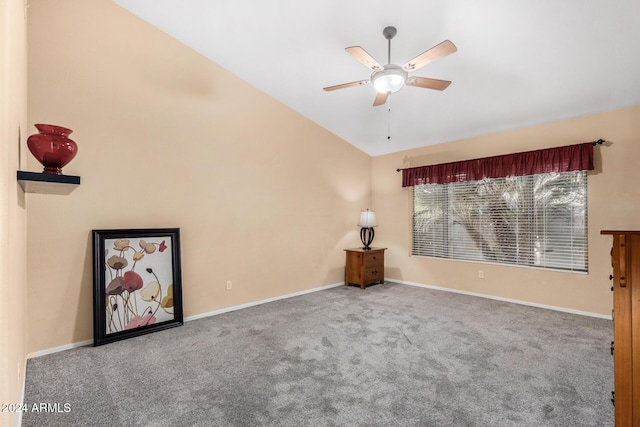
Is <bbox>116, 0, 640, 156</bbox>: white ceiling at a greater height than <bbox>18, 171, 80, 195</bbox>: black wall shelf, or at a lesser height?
greater

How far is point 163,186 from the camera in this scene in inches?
145

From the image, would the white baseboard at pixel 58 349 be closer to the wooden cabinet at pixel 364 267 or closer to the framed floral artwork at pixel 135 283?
the framed floral artwork at pixel 135 283

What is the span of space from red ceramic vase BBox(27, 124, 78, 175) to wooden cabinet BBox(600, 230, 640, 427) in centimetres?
284

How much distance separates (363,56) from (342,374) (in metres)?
2.56

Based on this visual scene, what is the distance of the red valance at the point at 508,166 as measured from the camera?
3.94 meters

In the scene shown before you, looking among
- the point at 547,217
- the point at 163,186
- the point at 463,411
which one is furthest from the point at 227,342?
the point at 547,217

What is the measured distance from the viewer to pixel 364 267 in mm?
5422

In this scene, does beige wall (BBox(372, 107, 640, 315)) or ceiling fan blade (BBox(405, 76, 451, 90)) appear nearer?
ceiling fan blade (BBox(405, 76, 451, 90))

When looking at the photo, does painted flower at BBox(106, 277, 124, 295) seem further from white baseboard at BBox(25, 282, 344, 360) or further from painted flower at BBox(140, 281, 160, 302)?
white baseboard at BBox(25, 282, 344, 360)

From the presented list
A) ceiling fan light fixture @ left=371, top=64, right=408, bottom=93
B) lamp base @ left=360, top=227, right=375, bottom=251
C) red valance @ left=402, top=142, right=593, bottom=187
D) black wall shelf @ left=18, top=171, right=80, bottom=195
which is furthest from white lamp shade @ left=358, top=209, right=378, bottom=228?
black wall shelf @ left=18, top=171, right=80, bottom=195

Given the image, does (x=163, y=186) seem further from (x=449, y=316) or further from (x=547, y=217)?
(x=547, y=217)

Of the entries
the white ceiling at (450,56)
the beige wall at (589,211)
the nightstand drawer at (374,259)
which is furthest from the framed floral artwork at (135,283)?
the beige wall at (589,211)

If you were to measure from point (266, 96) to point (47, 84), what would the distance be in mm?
2517

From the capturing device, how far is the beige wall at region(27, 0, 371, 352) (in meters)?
2.98
